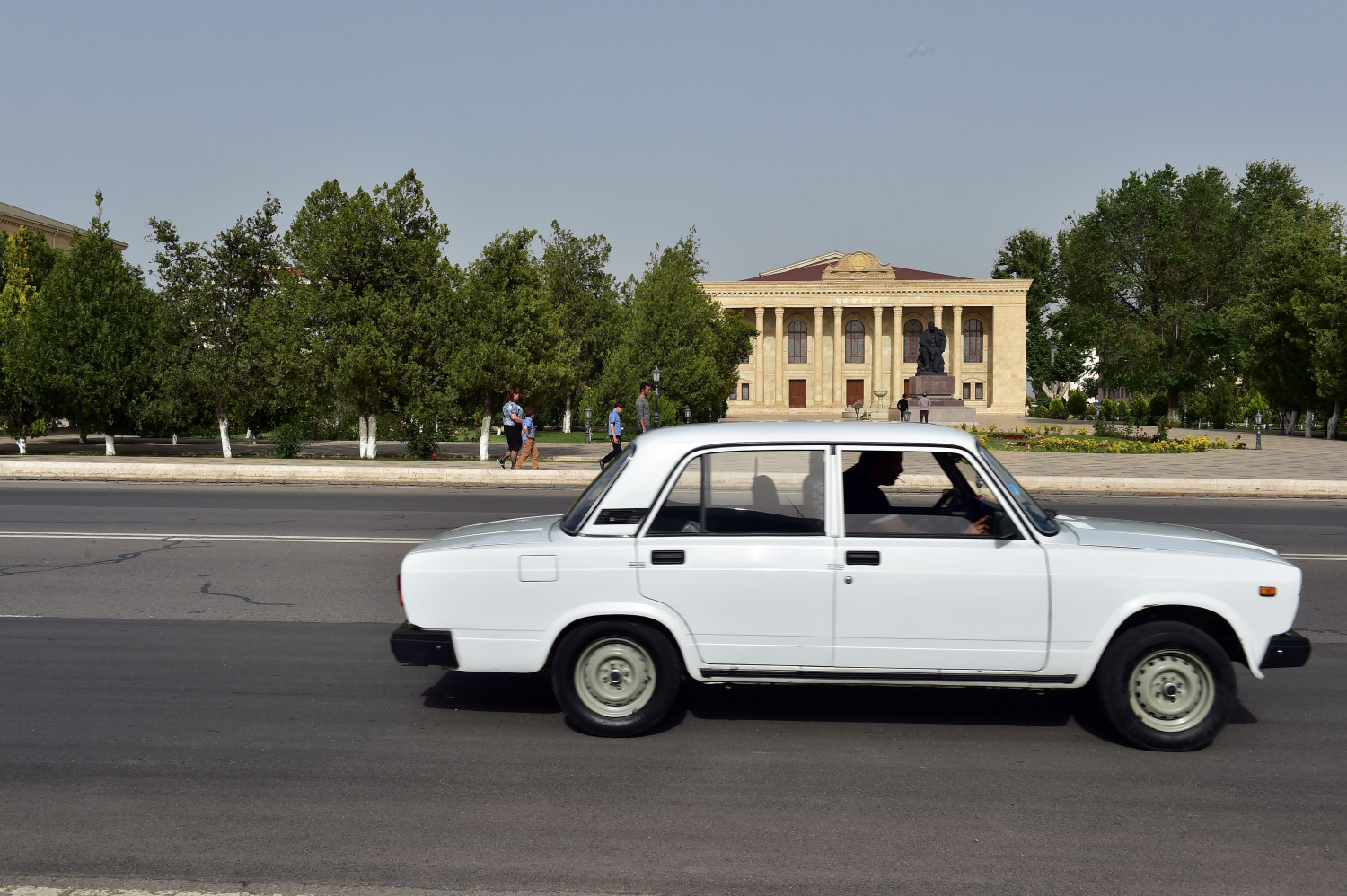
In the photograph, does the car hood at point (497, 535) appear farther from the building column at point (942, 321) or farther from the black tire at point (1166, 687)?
the building column at point (942, 321)

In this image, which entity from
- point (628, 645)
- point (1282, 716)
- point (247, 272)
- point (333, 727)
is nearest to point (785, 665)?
point (628, 645)

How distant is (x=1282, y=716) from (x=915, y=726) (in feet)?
7.03

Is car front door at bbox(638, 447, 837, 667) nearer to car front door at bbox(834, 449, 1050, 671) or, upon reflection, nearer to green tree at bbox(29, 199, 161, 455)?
car front door at bbox(834, 449, 1050, 671)

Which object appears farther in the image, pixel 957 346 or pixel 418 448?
pixel 957 346

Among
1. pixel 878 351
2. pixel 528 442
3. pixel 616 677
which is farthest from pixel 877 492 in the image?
pixel 878 351

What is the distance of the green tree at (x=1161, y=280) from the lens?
66.2 meters

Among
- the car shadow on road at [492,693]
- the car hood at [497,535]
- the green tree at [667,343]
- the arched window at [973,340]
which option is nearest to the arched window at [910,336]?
the arched window at [973,340]

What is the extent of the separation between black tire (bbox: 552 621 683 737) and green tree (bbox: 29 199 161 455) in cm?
2986

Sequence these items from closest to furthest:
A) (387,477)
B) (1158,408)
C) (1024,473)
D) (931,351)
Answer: (387,477) → (1024,473) → (931,351) → (1158,408)

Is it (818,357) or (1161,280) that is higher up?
(1161,280)

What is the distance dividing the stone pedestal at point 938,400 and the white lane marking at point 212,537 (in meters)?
40.8

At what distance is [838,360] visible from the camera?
320 feet

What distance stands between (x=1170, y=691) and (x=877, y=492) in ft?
5.82

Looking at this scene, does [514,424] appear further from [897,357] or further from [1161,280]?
[897,357]
